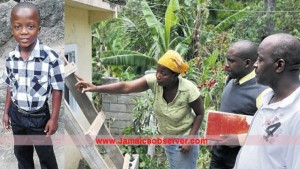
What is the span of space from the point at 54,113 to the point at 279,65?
131 centimetres

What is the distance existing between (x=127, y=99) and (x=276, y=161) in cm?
564

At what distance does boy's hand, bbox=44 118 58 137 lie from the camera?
243cm

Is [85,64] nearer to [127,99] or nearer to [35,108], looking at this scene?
[127,99]

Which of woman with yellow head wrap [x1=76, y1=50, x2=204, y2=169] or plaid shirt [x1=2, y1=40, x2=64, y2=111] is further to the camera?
woman with yellow head wrap [x1=76, y1=50, x2=204, y2=169]

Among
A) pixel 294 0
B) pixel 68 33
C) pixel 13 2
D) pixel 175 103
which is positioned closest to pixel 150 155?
pixel 68 33

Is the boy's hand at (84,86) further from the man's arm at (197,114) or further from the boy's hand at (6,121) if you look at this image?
the man's arm at (197,114)

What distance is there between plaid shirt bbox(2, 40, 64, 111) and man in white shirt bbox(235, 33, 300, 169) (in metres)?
1.16

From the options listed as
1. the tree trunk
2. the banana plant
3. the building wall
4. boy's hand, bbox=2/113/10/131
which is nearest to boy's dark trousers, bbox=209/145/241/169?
boy's hand, bbox=2/113/10/131

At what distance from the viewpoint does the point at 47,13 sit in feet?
8.40

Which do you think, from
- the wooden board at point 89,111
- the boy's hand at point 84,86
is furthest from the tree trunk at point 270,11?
the boy's hand at point 84,86

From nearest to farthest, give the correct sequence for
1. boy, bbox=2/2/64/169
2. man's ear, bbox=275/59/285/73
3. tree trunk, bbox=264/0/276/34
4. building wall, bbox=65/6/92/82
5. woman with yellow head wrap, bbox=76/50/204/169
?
1. man's ear, bbox=275/59/285/73
2. boy, bbox=2/2/64/169
3. woman with yellow head wrap, bbox=76/50/204/169
4. building wall, bbox=65/6/92/82
5. tree trunk, bbox=264/0/276/34

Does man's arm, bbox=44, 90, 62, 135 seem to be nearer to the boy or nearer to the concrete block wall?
the boy

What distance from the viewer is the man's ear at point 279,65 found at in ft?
5.88

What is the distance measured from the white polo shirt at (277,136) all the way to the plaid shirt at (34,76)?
1.16m
